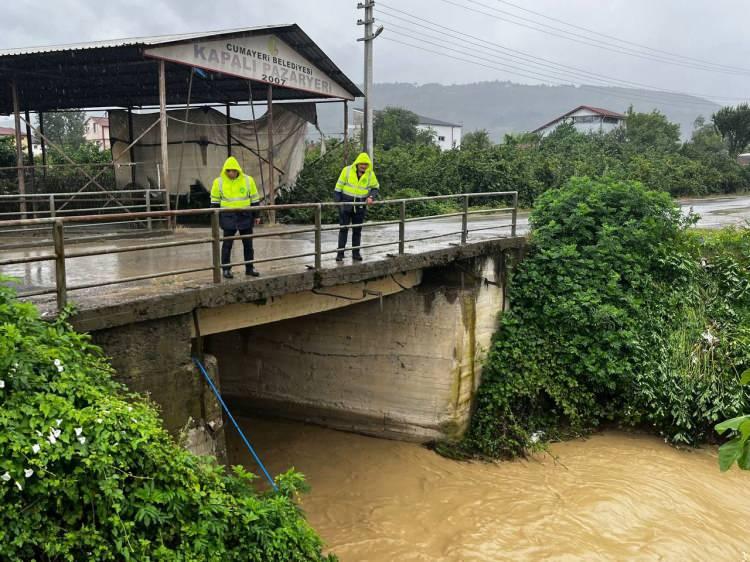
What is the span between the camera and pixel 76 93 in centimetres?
1692

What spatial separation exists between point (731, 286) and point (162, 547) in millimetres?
10859

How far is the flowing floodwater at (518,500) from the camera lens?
7773 mm

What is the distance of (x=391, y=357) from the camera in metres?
10.3

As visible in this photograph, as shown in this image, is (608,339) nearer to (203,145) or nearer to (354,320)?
(354,320)

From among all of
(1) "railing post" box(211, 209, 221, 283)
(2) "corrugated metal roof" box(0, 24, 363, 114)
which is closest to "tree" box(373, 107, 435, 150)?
(2) "corrugated metal roof" box(0, 24, 363, 114)

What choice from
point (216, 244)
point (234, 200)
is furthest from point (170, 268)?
point (216, 244)

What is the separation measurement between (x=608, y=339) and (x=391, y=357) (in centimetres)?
338

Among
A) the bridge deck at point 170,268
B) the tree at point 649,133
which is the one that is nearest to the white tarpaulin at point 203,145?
the bridge deck at point 170,268

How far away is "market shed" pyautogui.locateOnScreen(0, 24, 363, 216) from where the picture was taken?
12.0m

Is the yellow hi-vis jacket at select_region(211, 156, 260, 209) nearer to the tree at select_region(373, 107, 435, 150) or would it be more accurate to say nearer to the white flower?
the white flower

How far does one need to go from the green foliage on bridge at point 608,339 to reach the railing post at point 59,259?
21.3 ft

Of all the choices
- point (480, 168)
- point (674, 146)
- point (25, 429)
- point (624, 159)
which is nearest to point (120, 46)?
point (25, 429)

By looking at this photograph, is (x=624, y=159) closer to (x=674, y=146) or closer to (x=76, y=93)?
(x=674, y=146)

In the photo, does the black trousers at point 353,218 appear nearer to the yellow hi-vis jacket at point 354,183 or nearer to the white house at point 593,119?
the yellow hi-vis jacket at point 354,183
